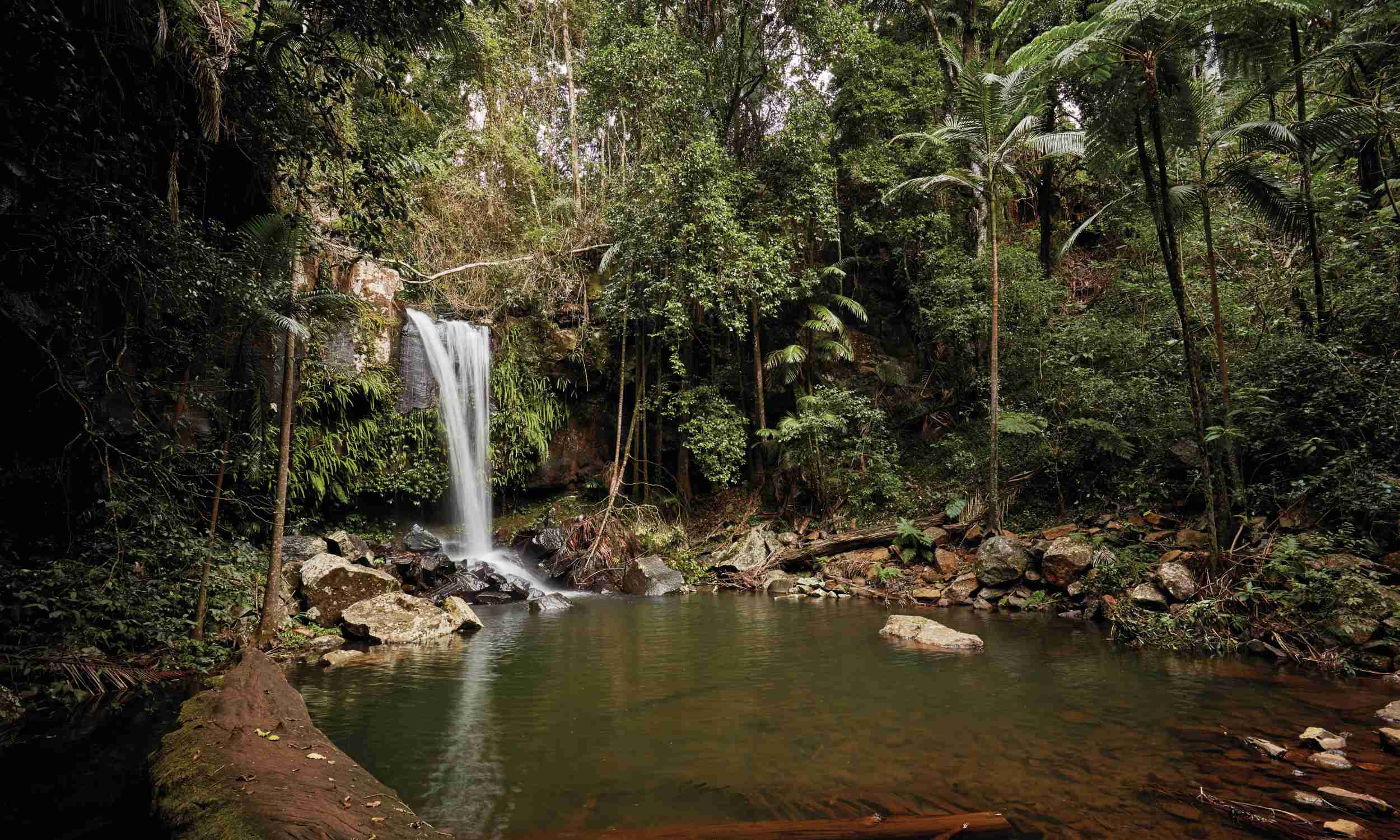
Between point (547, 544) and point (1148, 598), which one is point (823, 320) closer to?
Result: point (547, 544)

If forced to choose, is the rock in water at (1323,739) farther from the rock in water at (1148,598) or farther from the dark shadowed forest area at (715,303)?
the rock in water at (1148,598)

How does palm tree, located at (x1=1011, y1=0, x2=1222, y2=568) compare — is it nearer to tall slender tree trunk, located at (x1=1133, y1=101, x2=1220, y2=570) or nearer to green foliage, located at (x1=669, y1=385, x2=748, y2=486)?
tall slender tree trunk, located at (x1=1133, y1=101, x2=1220, y2=570)

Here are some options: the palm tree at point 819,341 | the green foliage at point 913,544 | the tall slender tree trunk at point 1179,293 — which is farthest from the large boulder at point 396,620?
the tall slender tree trunk at point 1179,293

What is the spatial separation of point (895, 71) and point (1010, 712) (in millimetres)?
14810

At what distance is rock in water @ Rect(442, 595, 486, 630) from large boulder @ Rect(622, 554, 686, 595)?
404cm

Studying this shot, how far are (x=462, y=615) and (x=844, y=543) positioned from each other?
748 cm

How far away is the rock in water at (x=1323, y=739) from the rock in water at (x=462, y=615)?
884 centimetres

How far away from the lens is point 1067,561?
8.87 meters

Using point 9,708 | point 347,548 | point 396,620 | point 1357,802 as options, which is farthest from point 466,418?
point 1357,802

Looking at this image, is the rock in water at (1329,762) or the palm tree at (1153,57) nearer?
the rock in water at (1329,762)

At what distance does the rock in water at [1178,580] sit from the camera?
7133mm

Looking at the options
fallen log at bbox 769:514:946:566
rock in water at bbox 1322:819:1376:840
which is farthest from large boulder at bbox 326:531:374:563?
rock in water at bbox 1322:819:1376:840

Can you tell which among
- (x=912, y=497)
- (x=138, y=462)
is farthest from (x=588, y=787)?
(x=912, y=497)

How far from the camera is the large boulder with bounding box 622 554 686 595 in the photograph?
503 inches
